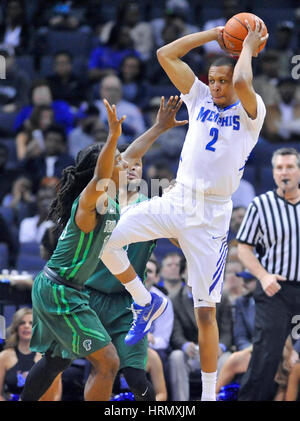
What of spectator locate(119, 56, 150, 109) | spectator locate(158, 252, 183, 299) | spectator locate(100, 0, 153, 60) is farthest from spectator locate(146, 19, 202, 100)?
spectator locate(158, 252, 183, 299)

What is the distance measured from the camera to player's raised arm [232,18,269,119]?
493cm

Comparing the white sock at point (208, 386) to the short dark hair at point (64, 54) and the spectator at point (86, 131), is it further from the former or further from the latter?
the short dark hair at point (64, 54)

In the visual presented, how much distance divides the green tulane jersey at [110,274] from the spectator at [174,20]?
17.2 ft

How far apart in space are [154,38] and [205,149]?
5854 millimetres

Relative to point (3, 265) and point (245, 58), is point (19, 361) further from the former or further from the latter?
point (245, 58)

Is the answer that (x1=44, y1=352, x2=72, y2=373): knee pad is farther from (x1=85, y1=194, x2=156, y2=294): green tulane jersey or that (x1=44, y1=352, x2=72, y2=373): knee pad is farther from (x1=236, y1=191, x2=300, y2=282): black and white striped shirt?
(x1=236, y1=191, x2=300, y2=282): black and white striped shirt

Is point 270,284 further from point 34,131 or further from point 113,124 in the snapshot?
point 34,131

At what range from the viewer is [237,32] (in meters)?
5.16

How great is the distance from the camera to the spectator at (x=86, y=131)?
368 inches

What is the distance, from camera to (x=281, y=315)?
619 centimetres

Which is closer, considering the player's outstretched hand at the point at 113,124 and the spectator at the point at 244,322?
the player's outstretched hand at the point at 113,124

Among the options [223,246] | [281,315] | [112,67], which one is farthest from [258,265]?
[112,67]

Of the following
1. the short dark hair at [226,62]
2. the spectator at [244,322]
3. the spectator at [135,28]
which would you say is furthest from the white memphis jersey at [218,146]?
the spectator at [135,28]

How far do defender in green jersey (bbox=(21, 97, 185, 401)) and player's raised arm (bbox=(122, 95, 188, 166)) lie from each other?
1.60 ft
